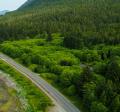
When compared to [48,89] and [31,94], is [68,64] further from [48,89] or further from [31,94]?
[31,94]

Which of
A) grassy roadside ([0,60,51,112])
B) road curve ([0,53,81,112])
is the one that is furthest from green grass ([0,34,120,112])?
grassy roadside ([0,60,51,112])

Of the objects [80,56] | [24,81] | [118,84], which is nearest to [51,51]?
[80,56]

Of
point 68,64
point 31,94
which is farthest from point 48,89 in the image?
point 68,64

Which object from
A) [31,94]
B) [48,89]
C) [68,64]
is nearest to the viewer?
[31,94]

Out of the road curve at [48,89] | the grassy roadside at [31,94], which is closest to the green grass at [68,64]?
the road curve at [48,89]

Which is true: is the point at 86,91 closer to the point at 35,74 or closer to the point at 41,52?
the point at 35,74

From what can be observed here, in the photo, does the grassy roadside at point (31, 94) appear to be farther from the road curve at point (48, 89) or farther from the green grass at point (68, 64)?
the green grass at point (68, 64)
